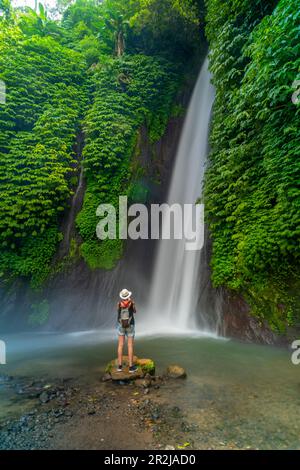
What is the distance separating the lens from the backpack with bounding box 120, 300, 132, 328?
16.8 feet

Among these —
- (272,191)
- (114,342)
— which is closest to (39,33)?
(272,191)

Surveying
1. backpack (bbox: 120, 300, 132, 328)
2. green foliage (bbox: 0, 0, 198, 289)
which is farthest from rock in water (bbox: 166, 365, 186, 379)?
green foliage (bbox: 0, 0, 198, 289)

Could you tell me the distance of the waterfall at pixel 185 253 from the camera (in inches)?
391

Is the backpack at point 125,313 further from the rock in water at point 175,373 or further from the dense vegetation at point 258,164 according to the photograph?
the dense vegetation at point 258,164

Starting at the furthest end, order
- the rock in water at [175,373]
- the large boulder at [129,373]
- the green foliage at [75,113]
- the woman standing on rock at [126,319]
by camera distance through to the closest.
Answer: the green foliage at [75,113] → the woman standing on rock at [126,319] → the rock in water at [175,373] → the large boulder at [129,373]

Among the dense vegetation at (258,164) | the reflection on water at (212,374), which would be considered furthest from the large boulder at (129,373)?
the dense vegetation at (258,164)

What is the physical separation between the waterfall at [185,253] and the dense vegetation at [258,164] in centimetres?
190

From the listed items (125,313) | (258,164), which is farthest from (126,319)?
(258,164)

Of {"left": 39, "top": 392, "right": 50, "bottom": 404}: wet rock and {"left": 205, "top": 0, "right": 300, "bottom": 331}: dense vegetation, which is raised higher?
{"left": 205, "top": 0, "right": 300, "bottom": 331}: dense vegetation

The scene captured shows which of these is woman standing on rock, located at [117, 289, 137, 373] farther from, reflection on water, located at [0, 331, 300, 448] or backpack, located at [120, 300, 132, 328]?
reflection on water, located at [0, 331, 300, 448]

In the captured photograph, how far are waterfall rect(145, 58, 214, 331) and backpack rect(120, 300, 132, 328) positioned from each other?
173 inches

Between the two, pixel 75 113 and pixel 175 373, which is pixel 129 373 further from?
pixel 75 113

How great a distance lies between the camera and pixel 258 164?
24.5ft

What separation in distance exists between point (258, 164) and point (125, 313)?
5.37 metres
